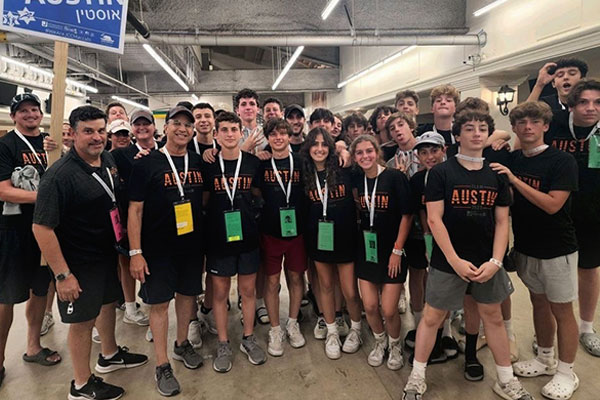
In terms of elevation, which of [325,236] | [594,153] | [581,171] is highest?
[594,153]

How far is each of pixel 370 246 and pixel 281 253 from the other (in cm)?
64

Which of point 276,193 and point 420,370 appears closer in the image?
point 420,370

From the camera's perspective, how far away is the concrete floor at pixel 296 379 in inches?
81.3

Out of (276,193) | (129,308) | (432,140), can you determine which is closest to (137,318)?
(129,308)

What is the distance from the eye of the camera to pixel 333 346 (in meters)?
2.43

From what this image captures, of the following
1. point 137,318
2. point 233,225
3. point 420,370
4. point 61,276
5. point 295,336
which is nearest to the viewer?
point 61,276

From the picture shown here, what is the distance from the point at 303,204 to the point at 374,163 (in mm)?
569

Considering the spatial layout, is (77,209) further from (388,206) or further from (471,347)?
(471,347)

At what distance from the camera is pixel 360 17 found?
6.91 meters

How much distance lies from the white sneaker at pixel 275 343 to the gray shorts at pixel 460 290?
46.0 inches

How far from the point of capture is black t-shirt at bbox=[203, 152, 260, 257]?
2.20 meters

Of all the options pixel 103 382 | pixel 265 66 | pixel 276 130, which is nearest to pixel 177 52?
pixel 265 66

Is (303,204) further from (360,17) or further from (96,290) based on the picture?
(360,17)

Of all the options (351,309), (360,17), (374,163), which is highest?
(360,17)
